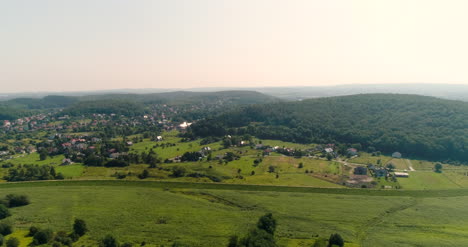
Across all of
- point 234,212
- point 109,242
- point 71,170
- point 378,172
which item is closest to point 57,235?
point 109,242

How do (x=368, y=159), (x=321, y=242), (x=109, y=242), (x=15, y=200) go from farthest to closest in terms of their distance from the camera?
(x=368, y=159) < (x=15, y=200) < (x=321, y=242) < (x=109, y=242)

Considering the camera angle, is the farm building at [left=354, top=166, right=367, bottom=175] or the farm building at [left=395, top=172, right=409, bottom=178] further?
the farm building at [left=354, top=166, right=367, bottom=175]

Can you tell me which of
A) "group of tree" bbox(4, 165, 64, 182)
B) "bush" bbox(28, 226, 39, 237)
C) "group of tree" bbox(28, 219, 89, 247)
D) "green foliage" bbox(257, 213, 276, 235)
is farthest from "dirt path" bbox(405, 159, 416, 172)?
"group of tree" bbox(4, 165, 64, 182)

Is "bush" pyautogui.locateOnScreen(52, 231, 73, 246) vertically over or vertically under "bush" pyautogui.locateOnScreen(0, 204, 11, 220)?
under

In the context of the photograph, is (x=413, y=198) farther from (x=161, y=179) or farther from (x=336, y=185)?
(x=161, y=179)

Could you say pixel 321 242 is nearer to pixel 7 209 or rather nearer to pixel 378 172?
pixel 378 172

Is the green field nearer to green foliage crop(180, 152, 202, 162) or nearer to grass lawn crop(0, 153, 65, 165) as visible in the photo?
green foliage crop(180, 152, 202, 162)

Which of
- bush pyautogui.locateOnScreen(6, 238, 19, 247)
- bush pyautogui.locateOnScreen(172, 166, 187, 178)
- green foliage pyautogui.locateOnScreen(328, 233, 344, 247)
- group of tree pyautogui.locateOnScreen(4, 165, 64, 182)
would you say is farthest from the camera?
bush pyautogui.locateOnScreen(172, 166, 187, 178)

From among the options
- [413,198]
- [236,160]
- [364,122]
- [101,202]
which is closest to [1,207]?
[101,202]

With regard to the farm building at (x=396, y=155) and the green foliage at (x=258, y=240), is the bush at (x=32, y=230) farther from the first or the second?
the farm building at (x=396, y=155)
